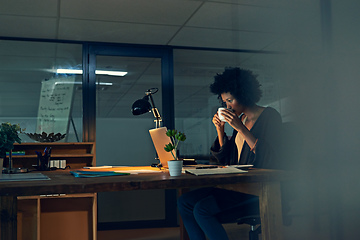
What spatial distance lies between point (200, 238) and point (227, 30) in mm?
2408

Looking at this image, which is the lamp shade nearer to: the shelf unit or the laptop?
the laptop

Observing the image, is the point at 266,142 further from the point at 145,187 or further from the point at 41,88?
the point at 41,88

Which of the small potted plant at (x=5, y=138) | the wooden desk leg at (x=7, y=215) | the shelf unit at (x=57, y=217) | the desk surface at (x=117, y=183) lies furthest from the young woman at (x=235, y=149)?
the shelf unit at (x=57, y=217)

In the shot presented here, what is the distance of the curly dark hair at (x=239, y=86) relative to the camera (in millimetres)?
2317

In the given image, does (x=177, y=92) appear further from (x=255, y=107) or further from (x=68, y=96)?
(x=255, y=107)

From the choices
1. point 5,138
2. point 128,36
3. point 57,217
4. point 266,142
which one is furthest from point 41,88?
point 266,142

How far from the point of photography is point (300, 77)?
144 cm

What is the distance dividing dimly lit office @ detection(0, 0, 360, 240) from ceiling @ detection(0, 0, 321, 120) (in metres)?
0.02

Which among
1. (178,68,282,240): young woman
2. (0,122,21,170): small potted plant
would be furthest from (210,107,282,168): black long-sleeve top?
(0,122,21,170): small potted plant

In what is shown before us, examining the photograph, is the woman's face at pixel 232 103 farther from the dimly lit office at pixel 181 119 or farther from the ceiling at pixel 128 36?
the ceiling at pixel 128 36

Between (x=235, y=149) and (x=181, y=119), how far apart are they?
6.43 feet

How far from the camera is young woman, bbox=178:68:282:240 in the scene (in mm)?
1844

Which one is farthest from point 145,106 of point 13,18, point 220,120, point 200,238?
point 13,18

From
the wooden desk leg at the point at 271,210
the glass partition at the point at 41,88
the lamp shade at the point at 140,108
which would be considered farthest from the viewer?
the glass partition at the point at 41,88
